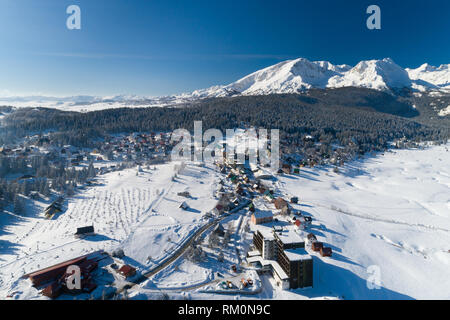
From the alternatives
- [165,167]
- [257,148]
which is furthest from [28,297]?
[257,148]

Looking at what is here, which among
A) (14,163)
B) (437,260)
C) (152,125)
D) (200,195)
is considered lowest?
(437,260)

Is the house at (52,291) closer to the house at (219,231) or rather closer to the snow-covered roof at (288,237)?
the house at (219,231)

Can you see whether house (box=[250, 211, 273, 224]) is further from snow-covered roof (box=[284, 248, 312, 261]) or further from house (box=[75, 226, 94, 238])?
house (box=[75, 226, 94, 238])

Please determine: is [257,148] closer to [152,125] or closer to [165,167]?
[165,167]

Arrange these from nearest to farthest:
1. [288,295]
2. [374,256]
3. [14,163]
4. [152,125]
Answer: [288,295] → [374,256] → [14,163] → [152,125]

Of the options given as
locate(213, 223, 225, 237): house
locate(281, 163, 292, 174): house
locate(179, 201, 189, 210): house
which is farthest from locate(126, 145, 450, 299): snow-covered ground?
locate(179, 201, 189, 210): house

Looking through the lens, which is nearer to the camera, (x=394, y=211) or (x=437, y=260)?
(x=437, y=260)

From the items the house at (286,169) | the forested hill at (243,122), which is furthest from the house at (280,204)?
the forested hill at (243,122)

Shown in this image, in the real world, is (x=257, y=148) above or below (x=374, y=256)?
above
